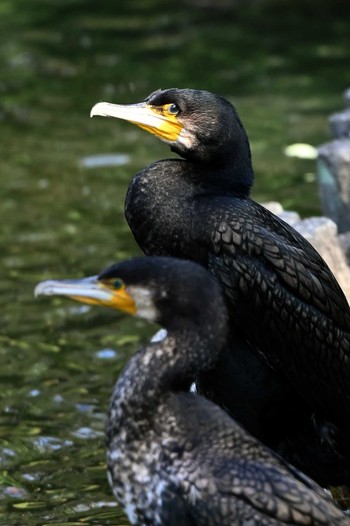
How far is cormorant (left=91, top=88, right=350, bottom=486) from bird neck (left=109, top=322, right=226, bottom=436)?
1.03 metres

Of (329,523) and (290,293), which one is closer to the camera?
(329,523)

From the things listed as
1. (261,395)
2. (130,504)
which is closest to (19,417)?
(261,395)

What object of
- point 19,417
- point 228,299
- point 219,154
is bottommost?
Result: point 19,417

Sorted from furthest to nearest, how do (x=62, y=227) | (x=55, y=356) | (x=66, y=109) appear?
1. (x=66, y=109)
2. (x=62, y=227)
3. (x=55, y=356)

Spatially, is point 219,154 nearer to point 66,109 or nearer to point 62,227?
point 62,227

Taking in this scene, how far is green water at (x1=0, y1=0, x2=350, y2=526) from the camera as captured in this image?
A: 7.21 metres

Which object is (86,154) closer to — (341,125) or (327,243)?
(341,125)

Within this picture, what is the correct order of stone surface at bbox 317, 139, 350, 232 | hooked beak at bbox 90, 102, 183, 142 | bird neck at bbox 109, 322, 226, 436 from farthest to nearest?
stone surface at bbox 317, 139, 350, 232 → hooked beak at bbox 90, 102, 183, 142 → bird neck at bbox 109, 322, 226, 436

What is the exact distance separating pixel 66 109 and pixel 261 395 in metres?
8.20

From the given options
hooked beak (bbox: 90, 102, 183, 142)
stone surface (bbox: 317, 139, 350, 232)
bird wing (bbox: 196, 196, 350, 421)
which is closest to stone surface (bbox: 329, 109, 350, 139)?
stone surface (bbox: 317, 139, 350, 232)

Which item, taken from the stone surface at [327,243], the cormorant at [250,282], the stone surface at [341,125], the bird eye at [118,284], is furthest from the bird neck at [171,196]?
the stone surface at [341,125]

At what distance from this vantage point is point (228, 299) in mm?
5801

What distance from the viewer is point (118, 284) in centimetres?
478

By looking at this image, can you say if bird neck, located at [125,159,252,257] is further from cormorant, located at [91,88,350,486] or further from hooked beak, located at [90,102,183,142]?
hooked beak, located at [90,102,183,142]
